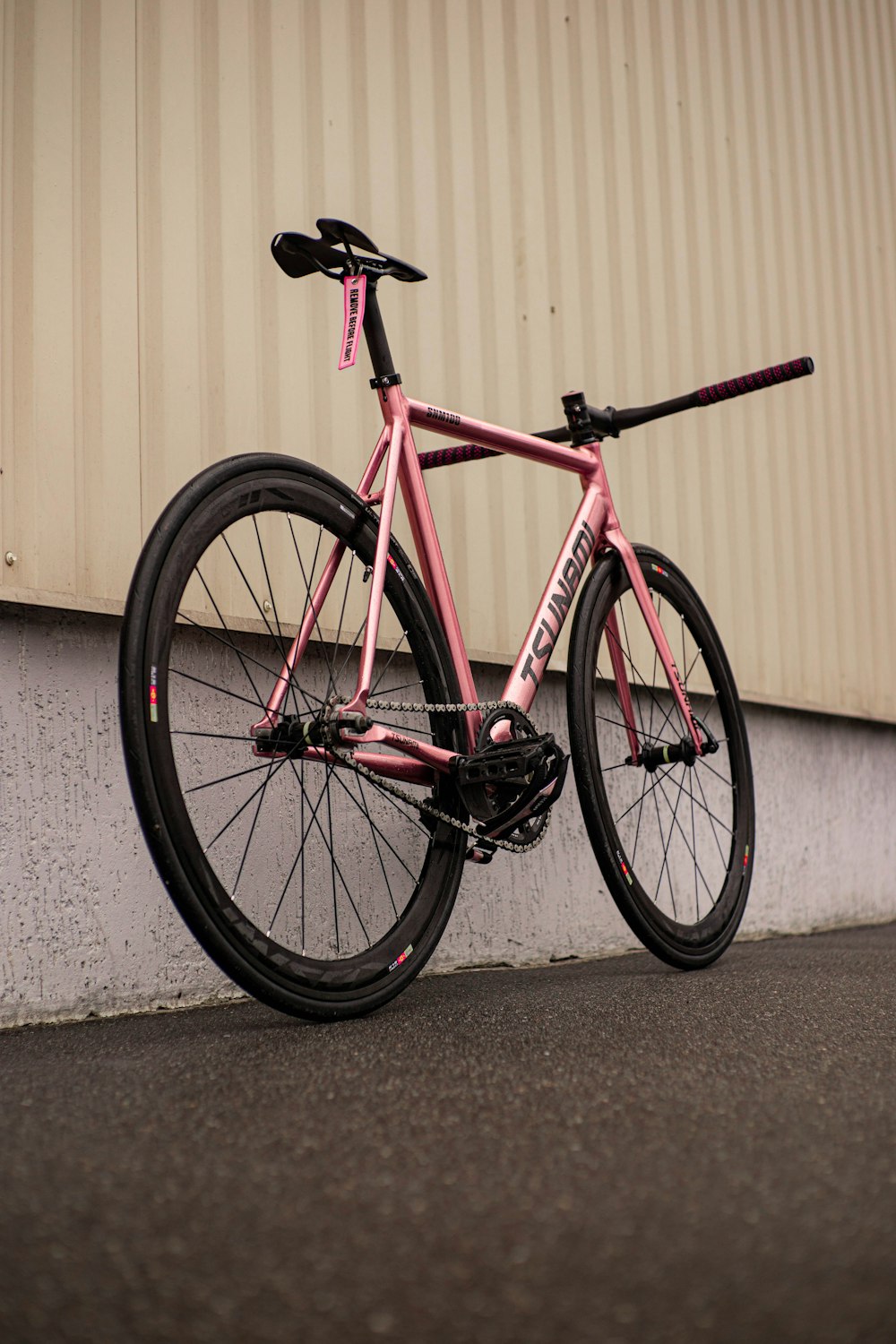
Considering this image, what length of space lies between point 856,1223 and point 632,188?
302 centimetres

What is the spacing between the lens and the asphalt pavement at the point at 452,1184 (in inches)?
28.5

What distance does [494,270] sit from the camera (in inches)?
109

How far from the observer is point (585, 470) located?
2.36 meters

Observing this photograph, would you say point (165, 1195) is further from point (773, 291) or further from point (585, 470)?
point (773, 291)

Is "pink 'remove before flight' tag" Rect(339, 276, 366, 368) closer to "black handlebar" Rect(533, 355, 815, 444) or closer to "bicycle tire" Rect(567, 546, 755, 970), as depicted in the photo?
"black handlebar" Rect(533, 355, 815, 444)

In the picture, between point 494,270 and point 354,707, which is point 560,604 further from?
point 494,270

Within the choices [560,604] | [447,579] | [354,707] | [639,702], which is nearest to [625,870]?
[560,604]

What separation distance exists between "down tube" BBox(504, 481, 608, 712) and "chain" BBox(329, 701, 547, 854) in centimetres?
7

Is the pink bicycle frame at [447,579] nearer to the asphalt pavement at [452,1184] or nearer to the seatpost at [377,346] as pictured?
the seatpost at [377,346]

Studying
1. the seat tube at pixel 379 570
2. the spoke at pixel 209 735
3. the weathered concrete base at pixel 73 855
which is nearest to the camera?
the seat tube at pixel 379 570

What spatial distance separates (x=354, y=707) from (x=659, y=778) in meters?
1.32

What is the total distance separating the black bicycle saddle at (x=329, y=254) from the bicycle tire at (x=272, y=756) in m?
0.38

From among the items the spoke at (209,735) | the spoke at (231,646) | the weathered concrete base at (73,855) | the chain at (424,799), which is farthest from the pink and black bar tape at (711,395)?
the weathered concrete base at (73,855)

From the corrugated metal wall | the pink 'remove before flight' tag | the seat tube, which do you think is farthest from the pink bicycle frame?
the corrugated metal wall
